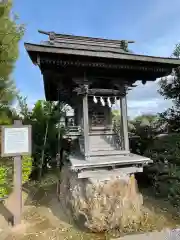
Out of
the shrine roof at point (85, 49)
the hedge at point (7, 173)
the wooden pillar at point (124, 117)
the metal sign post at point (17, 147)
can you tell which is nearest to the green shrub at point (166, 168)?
the wooden pillar at point (124, 117)

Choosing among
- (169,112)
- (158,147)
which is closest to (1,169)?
(158,147)

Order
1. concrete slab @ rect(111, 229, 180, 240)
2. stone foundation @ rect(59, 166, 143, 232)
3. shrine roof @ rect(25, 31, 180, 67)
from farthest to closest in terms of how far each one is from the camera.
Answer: stone foundation @ rect(59, 166, 143, 232)
shrine roof @ rect(25, 31, 180, 67)
concrete slab @ rect(111, 229, 180, 240)

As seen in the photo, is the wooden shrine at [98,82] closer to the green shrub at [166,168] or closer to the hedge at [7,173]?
the green shrub at [166,168]

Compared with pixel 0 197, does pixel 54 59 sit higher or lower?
higher

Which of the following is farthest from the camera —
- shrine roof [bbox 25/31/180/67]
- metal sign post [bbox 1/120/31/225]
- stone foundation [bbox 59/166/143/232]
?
metal sign post [bbox 1/120/31/225]

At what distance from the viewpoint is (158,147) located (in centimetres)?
749

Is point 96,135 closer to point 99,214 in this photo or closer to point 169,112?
point 99,214

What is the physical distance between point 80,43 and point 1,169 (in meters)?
4.34

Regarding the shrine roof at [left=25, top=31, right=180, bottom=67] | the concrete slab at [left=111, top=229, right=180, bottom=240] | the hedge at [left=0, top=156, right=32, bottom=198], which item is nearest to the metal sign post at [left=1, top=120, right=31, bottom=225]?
the hedge at [left=0, top=156, right=32, bottom=198]

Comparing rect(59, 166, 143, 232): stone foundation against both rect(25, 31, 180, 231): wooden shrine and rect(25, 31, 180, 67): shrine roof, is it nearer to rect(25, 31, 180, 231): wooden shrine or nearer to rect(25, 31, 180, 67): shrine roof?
rect(25, 31, 180, 231): wooden shrine

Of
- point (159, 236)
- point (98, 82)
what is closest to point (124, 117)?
point (98, 82)

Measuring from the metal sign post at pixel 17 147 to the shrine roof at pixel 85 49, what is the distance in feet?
5.84

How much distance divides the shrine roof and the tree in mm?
2319

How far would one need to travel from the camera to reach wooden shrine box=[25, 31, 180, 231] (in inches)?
170
